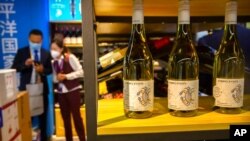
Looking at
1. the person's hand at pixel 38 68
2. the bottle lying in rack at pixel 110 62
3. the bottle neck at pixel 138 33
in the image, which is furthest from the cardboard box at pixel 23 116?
the bottle neck at pixel 138 33

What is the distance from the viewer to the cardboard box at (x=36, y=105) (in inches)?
122

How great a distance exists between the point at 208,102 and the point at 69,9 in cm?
321

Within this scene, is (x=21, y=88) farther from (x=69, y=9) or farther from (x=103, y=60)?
(x=103, y=60)

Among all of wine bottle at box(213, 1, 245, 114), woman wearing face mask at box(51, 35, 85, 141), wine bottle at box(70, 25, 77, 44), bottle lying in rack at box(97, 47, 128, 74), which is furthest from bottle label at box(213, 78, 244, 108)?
wine bottle at box(70, 25, 77, 44)

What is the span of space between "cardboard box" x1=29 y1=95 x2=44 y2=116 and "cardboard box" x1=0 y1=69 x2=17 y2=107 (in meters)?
1.04

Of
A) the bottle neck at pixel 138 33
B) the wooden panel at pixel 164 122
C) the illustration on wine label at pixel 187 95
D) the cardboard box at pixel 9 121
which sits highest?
the bottle neck at pixel 138 33

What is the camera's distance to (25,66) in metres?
3.15

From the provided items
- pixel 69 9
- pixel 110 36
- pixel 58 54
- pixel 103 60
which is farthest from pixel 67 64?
pixel 103 60

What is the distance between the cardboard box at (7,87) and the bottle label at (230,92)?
1665mm

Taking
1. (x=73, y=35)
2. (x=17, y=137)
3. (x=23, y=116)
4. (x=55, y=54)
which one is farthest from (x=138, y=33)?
(x=73, y=35)

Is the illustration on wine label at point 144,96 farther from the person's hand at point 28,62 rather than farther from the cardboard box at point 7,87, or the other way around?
the person's hand at point 28,62

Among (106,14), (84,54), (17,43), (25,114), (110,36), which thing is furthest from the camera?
(17,43)

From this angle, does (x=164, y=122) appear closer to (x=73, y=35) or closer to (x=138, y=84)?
(x=138, y=84)

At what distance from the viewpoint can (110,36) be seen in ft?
4.24
